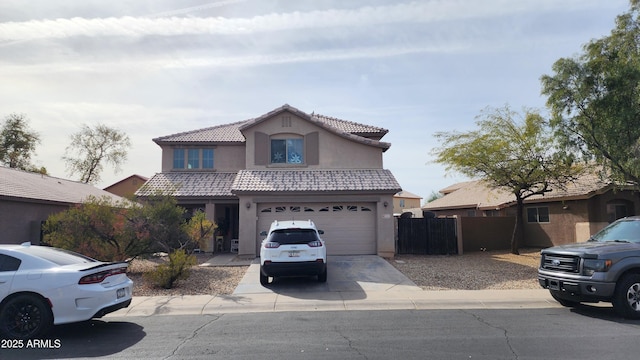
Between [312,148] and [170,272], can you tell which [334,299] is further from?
[312,148]

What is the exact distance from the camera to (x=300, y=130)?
19.1 metres

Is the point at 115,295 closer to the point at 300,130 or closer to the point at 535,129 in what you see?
the point at 300,130

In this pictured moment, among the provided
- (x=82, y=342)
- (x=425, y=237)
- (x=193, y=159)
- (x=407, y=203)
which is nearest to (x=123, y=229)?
(x=82, y=342)

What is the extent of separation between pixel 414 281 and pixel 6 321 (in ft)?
31.3

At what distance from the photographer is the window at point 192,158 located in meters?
21.2

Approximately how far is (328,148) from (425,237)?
5924 millimetres

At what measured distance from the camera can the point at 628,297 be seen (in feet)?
26.3

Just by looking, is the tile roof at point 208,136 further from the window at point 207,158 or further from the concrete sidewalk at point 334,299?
the concrete sidewalk at point 334,299

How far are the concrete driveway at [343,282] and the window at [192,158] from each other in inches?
317

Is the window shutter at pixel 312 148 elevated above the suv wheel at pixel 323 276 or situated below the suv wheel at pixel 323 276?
above

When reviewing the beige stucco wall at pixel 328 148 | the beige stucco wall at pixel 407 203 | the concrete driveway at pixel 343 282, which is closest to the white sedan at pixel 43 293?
the concrete driveway at pixel 343 282

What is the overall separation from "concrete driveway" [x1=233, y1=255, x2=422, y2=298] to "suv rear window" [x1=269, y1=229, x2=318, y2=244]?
50.7 inches

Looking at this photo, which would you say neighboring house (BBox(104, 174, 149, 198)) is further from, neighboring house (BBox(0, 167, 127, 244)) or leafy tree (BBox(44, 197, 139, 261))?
leafy tree (BBox(44, 197, 139, 261))

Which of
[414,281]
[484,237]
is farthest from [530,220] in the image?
[414,281]
